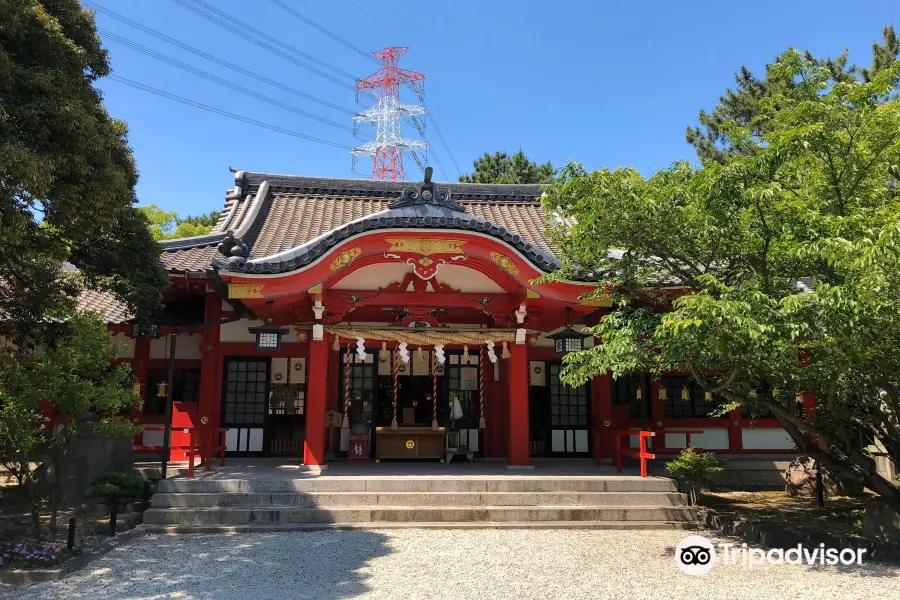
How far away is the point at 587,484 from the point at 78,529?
7122 mm

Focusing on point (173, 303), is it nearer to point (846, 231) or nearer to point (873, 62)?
point (846, 231)

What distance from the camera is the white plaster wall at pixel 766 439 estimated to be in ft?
42.9

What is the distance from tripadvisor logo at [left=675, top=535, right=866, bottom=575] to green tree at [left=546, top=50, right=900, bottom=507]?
100cm

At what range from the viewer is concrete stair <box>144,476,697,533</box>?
819 cm

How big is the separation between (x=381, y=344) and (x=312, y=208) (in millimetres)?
3957

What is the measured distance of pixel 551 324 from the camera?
39.8 feet

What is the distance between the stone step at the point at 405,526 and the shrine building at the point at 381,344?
6.07 ft

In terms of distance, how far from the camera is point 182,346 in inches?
487

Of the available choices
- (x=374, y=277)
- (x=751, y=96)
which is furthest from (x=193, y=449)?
(x=751, y=96)

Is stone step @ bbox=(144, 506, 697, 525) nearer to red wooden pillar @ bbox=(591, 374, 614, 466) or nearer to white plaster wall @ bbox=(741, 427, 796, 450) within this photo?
red wooden pillar @ bbox=(591, 374, 614, 466)

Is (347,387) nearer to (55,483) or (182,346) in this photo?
(182,346)

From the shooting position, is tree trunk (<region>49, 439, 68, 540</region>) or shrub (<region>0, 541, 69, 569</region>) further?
tree trunk (<region>49, 439, 68, 540</region>)

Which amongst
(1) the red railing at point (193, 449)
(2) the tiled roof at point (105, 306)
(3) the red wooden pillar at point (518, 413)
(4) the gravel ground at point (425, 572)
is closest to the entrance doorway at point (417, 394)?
(3) the red wooden pillar at point (518, 413)

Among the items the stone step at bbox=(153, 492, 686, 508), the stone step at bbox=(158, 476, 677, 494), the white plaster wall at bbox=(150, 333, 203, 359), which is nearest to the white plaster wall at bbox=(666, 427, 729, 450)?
the stone step at bbox=(158, 476, 677, 494)
